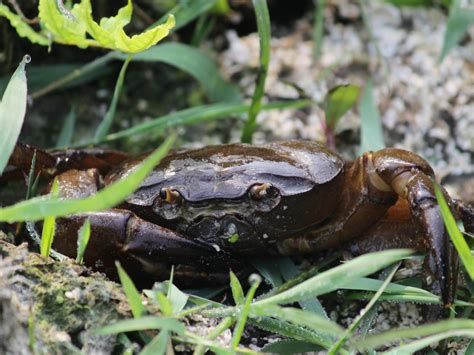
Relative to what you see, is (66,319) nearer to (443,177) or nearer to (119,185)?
(119,185)

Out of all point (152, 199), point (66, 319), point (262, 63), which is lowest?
point (66, 319)

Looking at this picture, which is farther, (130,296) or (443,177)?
(443,177)

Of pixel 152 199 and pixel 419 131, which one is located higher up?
pixel 419 131

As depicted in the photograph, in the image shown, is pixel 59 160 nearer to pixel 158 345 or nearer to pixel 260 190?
pixel 260 190

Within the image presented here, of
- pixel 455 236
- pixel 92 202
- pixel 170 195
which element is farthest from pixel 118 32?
pixel 455 236

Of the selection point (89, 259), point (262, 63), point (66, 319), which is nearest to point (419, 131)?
point (262, 63)

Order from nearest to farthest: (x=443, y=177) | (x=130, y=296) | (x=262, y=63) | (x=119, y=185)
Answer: (x=119, y=185)
(x=130, y=296)
(x=262, y=63)
(x=443, y=177)
